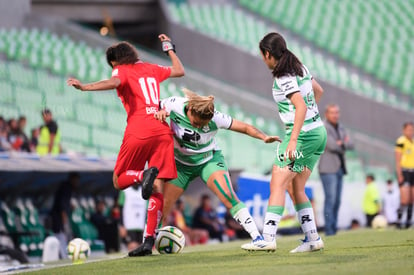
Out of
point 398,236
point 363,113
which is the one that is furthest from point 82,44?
point 398,236

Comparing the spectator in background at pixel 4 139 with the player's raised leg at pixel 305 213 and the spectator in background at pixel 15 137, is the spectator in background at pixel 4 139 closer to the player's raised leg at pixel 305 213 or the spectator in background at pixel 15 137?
the spectator in background at pixel 15 137

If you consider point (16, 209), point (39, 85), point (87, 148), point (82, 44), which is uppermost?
point (82, 44)

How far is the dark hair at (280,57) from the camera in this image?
943 centimetres

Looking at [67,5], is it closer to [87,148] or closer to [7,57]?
[7,57]

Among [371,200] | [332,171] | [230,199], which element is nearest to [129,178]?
[230,199]

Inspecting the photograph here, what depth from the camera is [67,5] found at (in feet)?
121

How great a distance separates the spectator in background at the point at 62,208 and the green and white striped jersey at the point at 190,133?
7.58m

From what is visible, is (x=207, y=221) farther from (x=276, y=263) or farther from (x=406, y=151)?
(x=276, y=263)

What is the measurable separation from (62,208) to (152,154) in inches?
Result: 312

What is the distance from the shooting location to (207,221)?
2061cm

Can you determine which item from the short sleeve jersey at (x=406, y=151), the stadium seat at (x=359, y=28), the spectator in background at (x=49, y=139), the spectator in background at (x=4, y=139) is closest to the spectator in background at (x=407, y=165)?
the short sleeve jersey at (x=406, y=151)

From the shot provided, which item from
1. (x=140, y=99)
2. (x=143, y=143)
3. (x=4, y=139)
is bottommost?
(x=143, y=143)

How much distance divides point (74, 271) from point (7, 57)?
19.8 metres

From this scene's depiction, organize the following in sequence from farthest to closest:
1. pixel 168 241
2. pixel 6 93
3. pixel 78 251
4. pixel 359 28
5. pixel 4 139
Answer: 1. pixel 359 28
2. pixel 6 93
3. pixel 4 139
4. pixel 78 251
5. pixel 168 241
